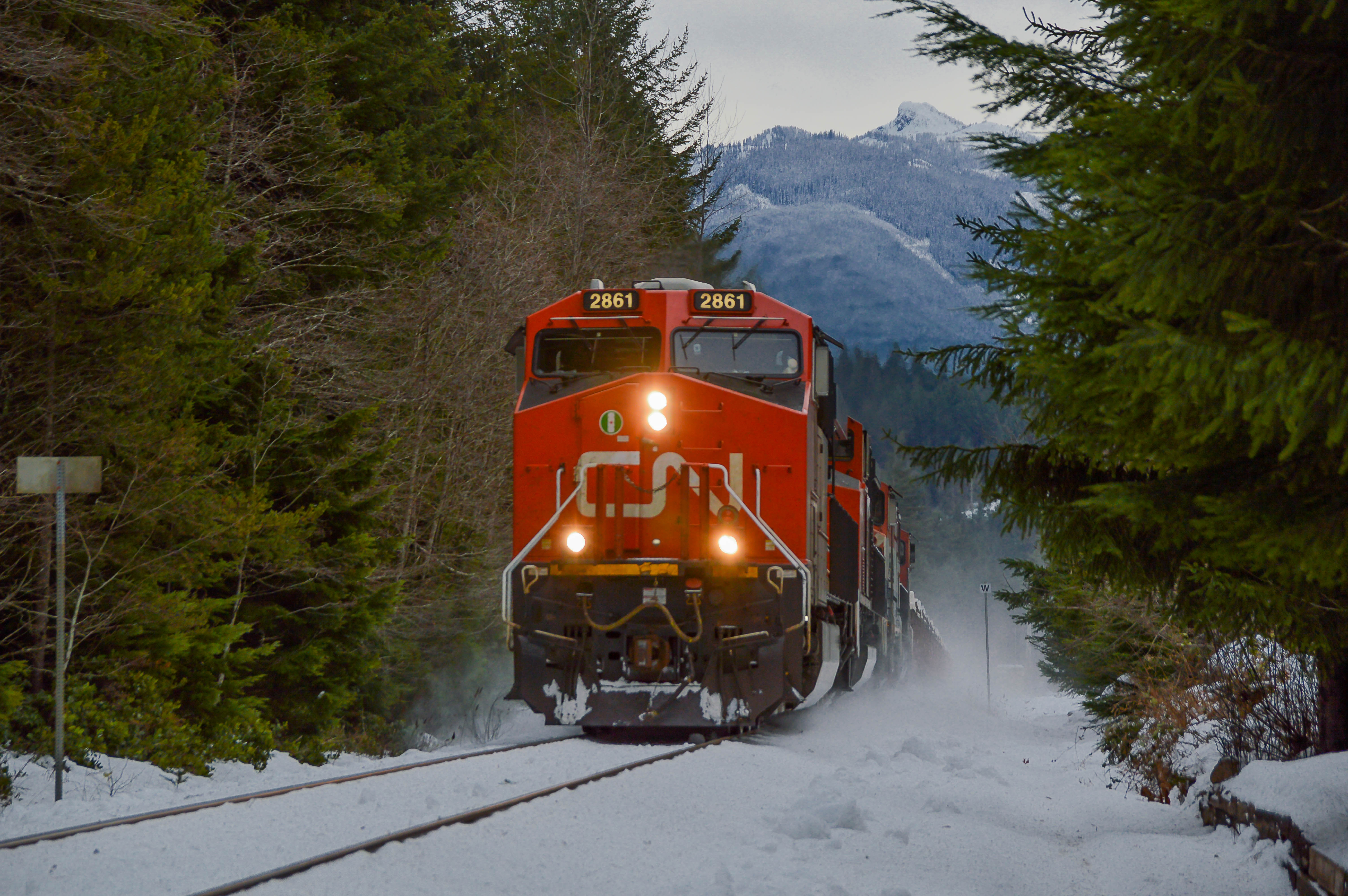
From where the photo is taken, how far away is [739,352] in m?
12.1

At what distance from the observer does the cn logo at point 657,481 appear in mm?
11641

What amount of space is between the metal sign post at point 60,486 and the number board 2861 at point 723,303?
19.3 ft

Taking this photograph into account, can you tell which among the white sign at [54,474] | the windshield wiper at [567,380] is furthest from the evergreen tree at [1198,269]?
the windshield wiper at [567,380]

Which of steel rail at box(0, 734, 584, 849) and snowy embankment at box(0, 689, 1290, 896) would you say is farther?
steel rail at box(0, 734, 584, 849)

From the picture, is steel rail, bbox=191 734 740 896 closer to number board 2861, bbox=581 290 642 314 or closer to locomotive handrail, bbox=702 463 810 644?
locomotive handrail, bbox=702 463 810 644

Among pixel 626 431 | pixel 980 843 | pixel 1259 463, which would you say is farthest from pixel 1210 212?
pixel 626 431

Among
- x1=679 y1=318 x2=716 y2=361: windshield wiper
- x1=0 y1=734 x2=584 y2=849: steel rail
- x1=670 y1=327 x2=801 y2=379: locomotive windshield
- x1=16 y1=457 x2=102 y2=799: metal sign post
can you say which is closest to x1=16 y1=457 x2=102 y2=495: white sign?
x1=16 y1=457 x2=102 y2=799: metal sign post

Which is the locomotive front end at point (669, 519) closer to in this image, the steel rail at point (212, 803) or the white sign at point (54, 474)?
the steel rail at point (212, 803)

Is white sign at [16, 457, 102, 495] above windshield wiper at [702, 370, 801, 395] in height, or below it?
below

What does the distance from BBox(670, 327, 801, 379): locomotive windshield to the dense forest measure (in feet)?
11.6

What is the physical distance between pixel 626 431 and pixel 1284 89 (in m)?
8.42

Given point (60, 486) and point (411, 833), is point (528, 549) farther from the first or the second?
point (411, 833)

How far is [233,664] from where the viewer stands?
1205 cm

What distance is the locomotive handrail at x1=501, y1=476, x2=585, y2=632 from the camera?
37.2 feet
